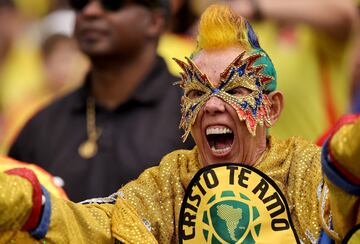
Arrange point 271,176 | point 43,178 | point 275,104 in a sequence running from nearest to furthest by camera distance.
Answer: point 271,176 → point 275,104 → point 43,178

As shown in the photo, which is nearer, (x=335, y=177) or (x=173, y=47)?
(x=335, y=177)

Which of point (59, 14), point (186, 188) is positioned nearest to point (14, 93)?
point (59, 14)

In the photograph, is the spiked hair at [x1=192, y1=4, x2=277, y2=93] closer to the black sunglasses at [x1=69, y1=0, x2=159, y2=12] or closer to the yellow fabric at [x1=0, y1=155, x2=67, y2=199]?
the yellow fabric at [x1=0, y1=155, x2=67, y2=199]

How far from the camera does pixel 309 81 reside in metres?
7.59

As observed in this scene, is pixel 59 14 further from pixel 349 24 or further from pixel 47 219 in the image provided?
pixel 47 219

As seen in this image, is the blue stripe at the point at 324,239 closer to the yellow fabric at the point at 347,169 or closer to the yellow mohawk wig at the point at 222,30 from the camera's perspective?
the yellow fabric at the point at 347,169

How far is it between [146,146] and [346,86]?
1.19 metres

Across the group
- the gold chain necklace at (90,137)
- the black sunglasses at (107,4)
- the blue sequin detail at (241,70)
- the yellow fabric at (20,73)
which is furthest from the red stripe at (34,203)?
the yellow fabric at (20,73)

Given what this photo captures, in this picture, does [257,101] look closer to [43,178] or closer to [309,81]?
[43,178]

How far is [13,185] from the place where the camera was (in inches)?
175

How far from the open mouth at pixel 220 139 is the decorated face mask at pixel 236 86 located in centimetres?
7

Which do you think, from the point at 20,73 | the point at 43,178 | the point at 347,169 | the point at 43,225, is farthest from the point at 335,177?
the point at 20,73

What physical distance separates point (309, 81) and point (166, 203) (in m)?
2.74

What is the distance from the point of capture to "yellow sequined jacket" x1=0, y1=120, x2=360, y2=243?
4.51 m
